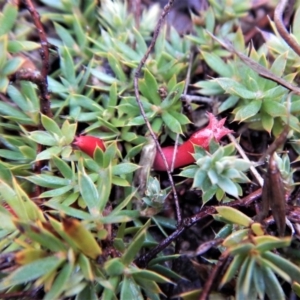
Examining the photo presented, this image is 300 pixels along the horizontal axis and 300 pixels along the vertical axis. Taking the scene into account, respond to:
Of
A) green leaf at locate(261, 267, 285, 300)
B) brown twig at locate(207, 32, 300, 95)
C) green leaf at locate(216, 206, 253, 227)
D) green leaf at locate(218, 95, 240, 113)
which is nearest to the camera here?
green leaf at locate(261, 267, 285, 300)

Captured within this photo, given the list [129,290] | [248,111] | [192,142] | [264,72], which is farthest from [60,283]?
[264,72]

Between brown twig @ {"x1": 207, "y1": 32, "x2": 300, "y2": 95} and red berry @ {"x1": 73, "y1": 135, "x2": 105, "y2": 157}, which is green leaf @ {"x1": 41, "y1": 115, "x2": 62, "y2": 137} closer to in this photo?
red berry @ {"x1": 73, "y1": 135, "x2": 105, "y2": 157}

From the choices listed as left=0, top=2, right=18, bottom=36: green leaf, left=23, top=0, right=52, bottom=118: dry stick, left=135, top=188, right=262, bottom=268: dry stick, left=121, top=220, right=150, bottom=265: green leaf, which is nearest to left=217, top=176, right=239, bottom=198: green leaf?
left=135, top=188, right=262, bottom=268: dry stick

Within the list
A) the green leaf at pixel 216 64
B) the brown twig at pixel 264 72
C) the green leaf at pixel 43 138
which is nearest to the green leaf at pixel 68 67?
the green leaf at pixel 43 138

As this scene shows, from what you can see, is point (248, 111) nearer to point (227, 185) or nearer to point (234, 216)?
point (227, 185)

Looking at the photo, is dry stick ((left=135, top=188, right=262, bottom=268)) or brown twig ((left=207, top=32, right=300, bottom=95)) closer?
dry stick ((left=135, top=188, right=262, bottom=268))

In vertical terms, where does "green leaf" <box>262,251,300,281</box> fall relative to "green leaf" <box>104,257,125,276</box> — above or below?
below

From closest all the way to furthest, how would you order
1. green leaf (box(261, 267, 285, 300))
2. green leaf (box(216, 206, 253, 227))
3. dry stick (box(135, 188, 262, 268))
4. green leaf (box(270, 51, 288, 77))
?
green leaf (box(261, 267, 285, 300)) → green leaf (box(216, 206, 253, 227)) → dry stick (box(135, 188, 262, 268)) → green leaf (box(270, 51, 288, 77))

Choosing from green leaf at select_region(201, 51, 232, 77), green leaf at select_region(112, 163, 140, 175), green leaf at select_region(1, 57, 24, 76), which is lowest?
green leaf at select_region(112, 163, 140, 175)
